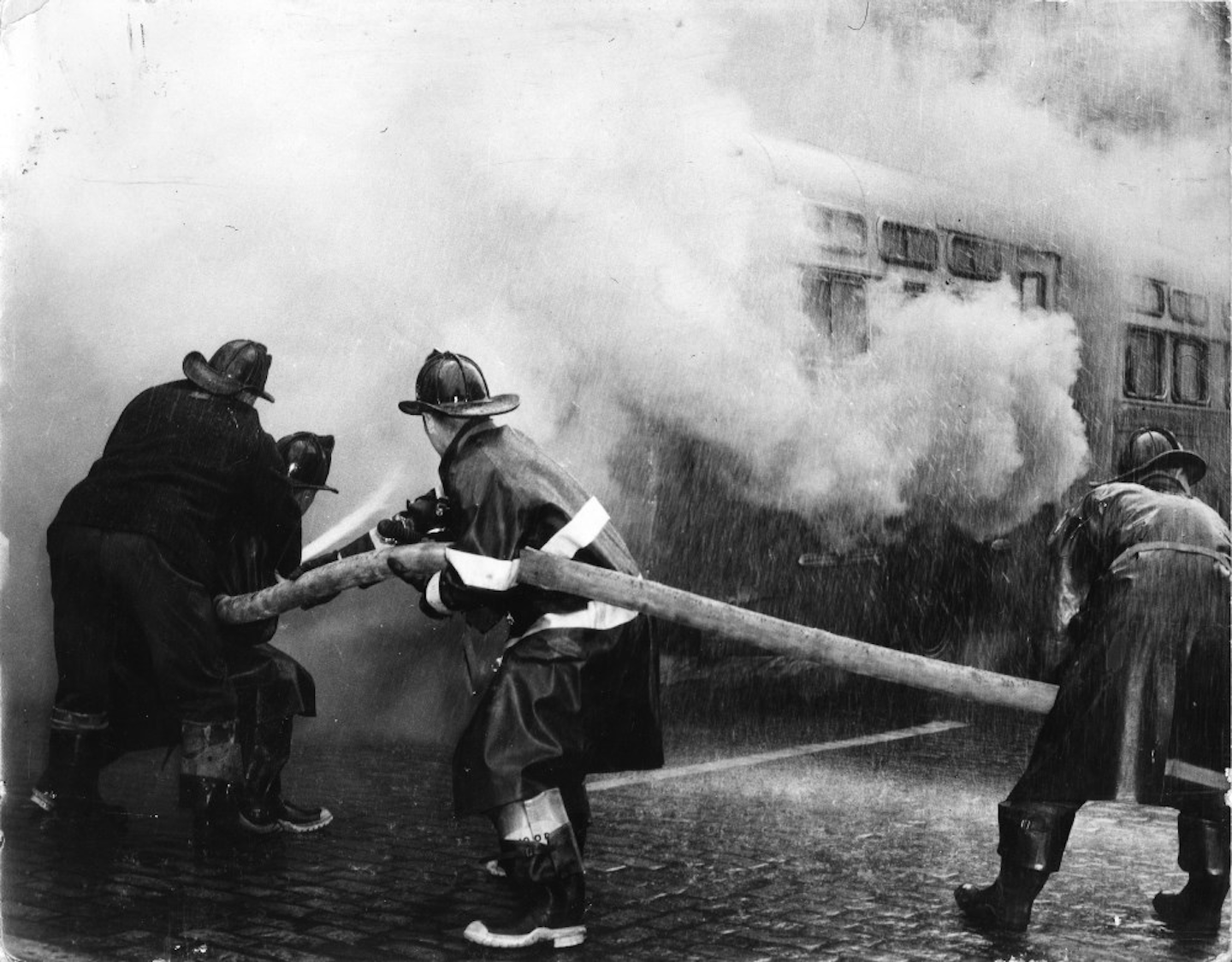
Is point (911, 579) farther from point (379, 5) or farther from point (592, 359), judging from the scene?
point (379, 5)

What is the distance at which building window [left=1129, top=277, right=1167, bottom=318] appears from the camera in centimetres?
487

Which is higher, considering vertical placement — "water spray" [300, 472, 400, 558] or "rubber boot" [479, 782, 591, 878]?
"water spray" [300, 472, 400, 558]

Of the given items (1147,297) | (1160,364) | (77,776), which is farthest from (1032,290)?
(77,776)

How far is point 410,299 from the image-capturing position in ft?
15.6

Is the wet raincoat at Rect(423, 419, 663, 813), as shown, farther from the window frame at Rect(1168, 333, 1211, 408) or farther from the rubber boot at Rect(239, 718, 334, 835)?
the window frame at Rect(1168, 333, 1211, 408)

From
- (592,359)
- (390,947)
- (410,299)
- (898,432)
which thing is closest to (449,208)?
(410,299)

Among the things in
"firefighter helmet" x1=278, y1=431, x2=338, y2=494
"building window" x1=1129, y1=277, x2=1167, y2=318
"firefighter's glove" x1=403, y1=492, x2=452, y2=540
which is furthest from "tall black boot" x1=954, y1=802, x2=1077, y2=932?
"firefighter helmet" x1=278, y1=431, x2=338, y2=494

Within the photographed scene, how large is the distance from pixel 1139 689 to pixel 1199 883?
780 mm

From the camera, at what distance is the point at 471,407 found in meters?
4.48

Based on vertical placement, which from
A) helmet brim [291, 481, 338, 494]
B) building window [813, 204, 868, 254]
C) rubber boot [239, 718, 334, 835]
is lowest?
rubber boot [239, 718, 334, 835]

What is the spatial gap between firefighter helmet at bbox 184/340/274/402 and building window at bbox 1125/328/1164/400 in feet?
10.5

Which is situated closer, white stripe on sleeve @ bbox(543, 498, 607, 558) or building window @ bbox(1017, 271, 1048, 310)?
white stripe on sleeve @ bbox(543, 498, 607, 558)

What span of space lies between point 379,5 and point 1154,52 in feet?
9.63

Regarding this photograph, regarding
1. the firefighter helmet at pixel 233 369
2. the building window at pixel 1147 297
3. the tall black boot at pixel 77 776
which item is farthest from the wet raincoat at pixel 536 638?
the building window at pixel 1147 297
